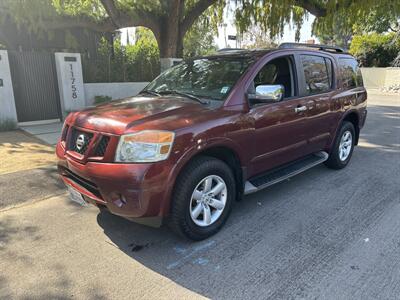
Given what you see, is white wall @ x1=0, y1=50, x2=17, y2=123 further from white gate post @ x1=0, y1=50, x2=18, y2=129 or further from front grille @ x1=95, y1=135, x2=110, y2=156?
front grille @ x1=95, y1=135, x2=110, y2=156

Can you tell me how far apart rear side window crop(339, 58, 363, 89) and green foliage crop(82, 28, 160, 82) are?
26.7ft

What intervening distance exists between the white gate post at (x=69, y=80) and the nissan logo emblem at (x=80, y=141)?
689cm

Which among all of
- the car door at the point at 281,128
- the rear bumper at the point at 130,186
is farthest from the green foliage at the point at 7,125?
the car door at the point at 281,128

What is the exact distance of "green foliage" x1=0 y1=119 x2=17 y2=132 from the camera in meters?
8.68

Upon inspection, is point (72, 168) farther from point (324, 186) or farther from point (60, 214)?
point (324, 186)

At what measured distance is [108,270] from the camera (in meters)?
2.97

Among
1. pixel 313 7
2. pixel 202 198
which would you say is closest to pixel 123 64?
pixel 313 7

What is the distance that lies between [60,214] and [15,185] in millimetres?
1312

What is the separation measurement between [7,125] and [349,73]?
8252 mm

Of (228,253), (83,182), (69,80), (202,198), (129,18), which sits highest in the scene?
(129,18)

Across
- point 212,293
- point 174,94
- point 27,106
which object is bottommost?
point 212,293

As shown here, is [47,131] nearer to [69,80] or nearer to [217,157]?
[69,80]

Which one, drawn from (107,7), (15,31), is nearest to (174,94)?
(107,7)

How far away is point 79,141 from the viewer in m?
3.35
